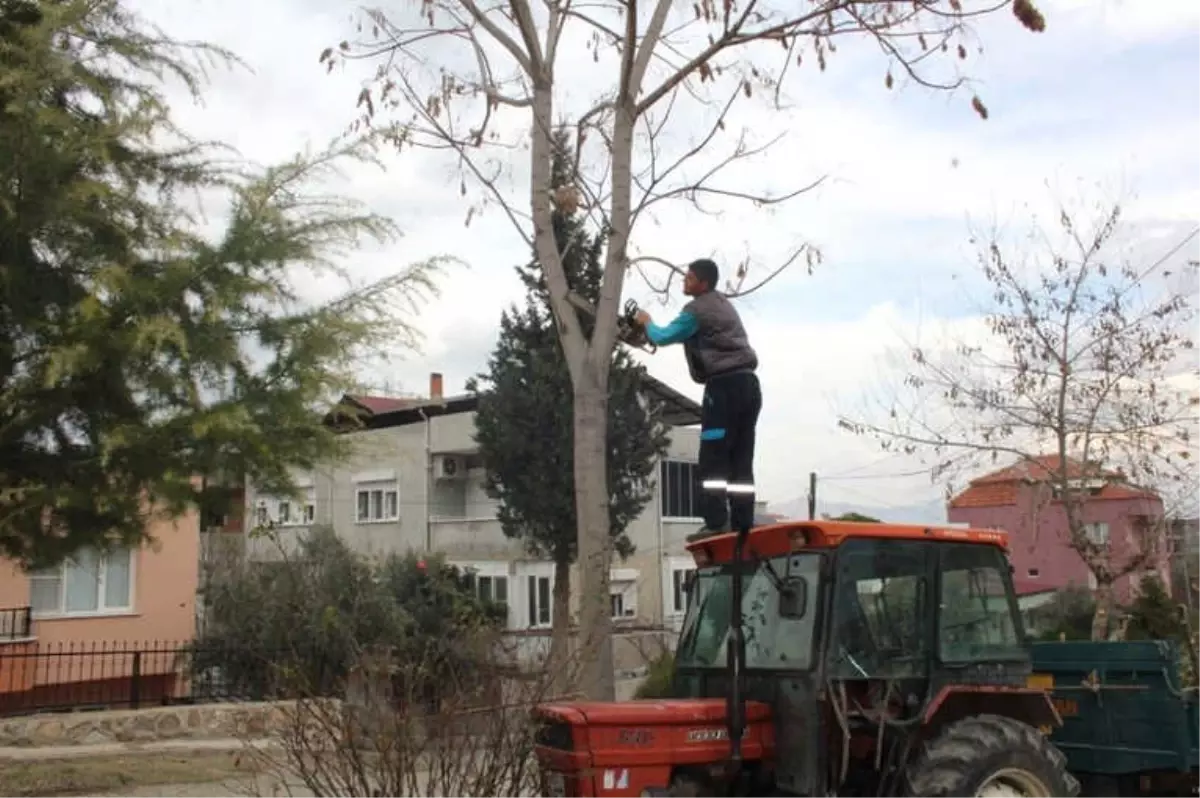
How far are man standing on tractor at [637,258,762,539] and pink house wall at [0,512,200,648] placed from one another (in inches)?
496

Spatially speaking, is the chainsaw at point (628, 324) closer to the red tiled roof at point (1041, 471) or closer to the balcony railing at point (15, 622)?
the red tiled roof at point (1041, 471)

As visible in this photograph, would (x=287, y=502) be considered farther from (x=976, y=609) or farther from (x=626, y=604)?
(x=626, y=604)

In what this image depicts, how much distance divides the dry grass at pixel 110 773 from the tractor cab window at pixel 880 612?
6478 mm

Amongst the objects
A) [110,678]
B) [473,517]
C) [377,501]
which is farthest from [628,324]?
[377,501]

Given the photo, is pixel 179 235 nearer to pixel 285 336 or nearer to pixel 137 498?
pixel 285 336

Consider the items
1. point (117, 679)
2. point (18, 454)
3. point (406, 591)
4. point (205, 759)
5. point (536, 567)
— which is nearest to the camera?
point (18, 454)

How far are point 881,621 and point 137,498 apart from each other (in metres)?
5.65

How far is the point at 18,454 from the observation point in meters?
8.83

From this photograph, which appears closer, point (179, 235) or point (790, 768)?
point (790, 768)

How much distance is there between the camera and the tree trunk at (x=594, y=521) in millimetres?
8109

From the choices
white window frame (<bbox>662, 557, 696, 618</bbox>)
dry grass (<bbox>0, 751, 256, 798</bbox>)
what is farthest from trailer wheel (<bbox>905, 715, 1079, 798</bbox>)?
white window frame (<bbox>662, 557, 696, 618</bbox>)

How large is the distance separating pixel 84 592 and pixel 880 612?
14867mm

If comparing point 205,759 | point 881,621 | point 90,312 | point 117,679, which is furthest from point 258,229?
point 117,679

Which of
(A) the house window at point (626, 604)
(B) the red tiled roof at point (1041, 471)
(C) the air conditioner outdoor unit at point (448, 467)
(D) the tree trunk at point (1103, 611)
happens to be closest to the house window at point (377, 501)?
(C) the air conditioner outdoor unit at point (448, 467)
